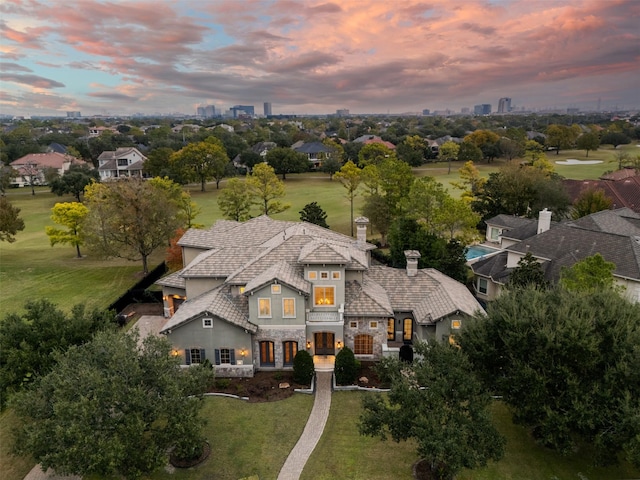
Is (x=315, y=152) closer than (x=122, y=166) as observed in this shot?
No

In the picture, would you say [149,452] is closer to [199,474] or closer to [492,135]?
[199,474]

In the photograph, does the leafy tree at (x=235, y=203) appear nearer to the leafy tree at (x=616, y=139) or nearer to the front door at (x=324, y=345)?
the front door at (x=324, y=345)

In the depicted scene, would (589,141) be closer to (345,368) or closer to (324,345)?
(324,345)

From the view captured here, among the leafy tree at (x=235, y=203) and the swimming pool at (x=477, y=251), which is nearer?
the swimming pool at (x=477, y=251)

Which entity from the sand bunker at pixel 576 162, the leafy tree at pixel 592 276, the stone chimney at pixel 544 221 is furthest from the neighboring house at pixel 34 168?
the sand bunker at pixel 576 162

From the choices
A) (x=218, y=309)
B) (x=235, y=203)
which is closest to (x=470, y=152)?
(x=235, y=203)

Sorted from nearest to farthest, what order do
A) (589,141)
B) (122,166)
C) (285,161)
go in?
(285,161), (122,166), (589,141)
